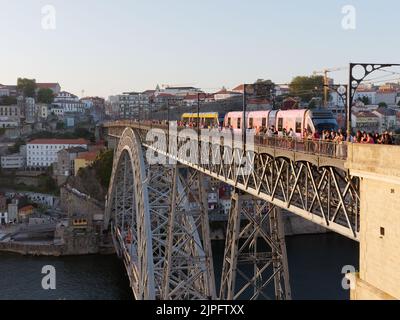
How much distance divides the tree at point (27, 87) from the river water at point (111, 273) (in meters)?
76.7

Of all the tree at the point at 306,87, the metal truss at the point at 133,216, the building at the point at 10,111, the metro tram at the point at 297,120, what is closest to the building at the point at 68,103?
the building at the point at 10,111

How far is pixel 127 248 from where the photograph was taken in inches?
1793

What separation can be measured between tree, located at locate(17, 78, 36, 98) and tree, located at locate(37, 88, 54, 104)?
173 centimetres

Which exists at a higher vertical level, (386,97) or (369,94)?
(369,94)

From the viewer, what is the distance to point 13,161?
84188 mm

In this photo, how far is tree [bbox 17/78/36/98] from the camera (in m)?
124

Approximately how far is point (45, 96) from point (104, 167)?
60.1 meters

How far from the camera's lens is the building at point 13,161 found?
83.4 m

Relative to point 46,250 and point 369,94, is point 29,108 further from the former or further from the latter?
point 46,250

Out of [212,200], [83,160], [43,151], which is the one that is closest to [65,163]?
[83,160]
